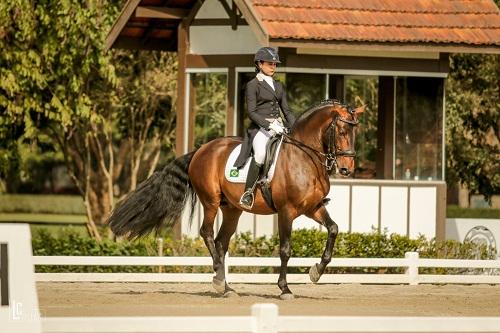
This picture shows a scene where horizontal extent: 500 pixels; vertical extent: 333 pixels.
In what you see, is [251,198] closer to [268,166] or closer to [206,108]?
[268,166]

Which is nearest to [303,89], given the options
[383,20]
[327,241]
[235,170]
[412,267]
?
[383,20]

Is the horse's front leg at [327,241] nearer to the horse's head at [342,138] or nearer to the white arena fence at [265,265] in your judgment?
the horse's head at [342,138]

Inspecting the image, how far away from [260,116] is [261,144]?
36 cm

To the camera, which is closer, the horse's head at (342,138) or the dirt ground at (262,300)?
the dirt ground at (262,300)

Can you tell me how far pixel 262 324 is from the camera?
896 centimetres

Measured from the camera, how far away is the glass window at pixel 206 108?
23.8 metres

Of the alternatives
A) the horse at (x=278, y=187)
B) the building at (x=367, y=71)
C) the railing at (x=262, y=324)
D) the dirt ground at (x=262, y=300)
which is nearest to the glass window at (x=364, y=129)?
the building at (x=367, y=71)

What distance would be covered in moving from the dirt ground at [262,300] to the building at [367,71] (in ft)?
9.79

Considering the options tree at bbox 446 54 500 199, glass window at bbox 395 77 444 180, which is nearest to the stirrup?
glass window at bbox 395 77 444 180

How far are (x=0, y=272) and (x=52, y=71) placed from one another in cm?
1749

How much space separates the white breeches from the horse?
224mm

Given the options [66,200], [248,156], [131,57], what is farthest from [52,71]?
[66,200]

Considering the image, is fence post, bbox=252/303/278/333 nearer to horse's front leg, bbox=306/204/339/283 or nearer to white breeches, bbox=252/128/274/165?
horse's front leg, bbox=306/204/339/283

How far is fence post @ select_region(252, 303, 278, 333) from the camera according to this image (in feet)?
29.2
